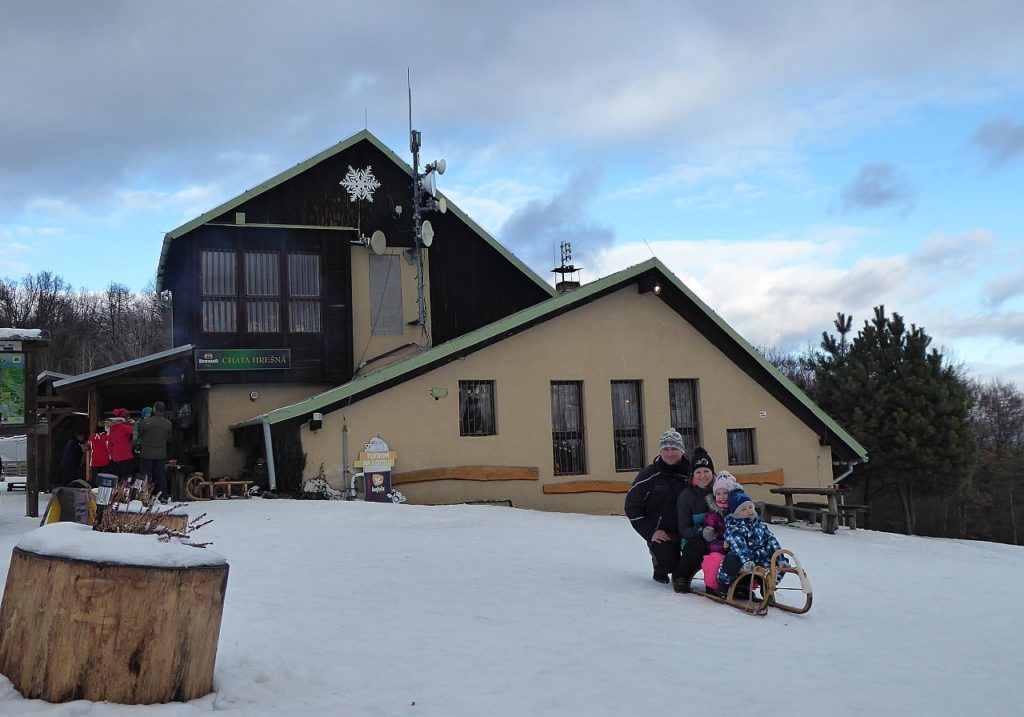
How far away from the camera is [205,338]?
63.1 feet

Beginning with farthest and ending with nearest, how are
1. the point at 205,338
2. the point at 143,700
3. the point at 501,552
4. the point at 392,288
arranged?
the point at 392,288 < the point at 205,338 < the point at 501,552 < the point at 143,700

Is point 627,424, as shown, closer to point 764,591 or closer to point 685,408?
point 685,408

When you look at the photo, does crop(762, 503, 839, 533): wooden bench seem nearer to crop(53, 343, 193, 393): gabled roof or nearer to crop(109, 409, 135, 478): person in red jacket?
crop(109, 409, 135, 478): person in red jacket

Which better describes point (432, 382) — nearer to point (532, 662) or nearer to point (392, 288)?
point (392, 288)

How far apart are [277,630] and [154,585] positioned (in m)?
2.06

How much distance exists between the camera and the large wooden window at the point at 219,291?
63.4ft

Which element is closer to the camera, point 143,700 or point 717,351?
point 143,700

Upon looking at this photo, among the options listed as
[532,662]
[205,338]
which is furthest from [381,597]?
[205,338]

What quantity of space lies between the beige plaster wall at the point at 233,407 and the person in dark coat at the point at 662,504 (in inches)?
467

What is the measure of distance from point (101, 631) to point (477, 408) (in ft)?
45.0

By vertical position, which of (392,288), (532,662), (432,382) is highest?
(392,288)

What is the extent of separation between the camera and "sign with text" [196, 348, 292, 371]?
755 inches

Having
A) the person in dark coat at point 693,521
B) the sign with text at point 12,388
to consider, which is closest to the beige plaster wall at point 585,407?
the sign with text at point 12,388

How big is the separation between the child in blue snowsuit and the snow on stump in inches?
206
